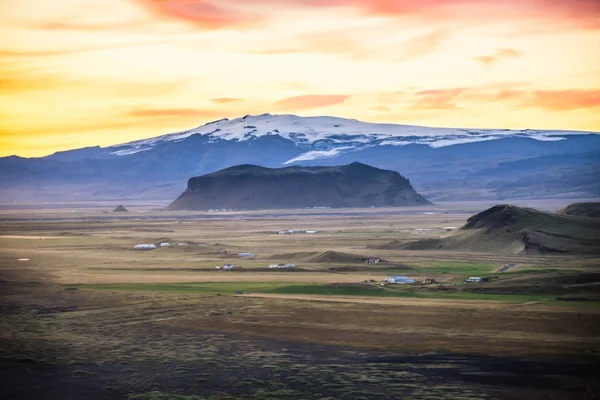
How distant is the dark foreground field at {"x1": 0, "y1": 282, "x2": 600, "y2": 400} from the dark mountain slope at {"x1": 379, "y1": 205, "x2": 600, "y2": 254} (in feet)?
129

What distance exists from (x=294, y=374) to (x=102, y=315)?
17226 millimetres

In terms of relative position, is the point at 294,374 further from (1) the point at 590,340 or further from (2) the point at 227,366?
(1) the point at 590,340

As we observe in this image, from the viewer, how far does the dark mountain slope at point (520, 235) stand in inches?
3627

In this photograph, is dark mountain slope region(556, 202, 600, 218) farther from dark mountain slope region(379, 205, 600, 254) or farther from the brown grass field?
the brown grass field

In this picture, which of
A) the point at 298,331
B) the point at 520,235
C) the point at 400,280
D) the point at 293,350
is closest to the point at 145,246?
the point at 520,235

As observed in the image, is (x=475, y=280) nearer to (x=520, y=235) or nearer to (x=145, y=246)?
(x=520, y=235)

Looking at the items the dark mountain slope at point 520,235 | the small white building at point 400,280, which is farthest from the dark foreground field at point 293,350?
the dark mountain slope at point 520,235

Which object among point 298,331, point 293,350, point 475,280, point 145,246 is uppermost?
point 145,246

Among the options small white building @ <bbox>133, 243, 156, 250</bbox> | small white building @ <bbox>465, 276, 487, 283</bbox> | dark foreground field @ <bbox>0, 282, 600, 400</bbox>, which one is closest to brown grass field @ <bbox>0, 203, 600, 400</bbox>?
dark foreground field @ <bbox>0, 282, 600, 400</bbox>

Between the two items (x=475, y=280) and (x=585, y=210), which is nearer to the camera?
(x=475, y=280)

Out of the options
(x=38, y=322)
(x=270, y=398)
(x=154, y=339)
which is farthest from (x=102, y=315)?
(x=270, y=398)

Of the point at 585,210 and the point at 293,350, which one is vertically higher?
the point at 585,210

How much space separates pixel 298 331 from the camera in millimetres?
46375

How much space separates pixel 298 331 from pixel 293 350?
4048 mm
